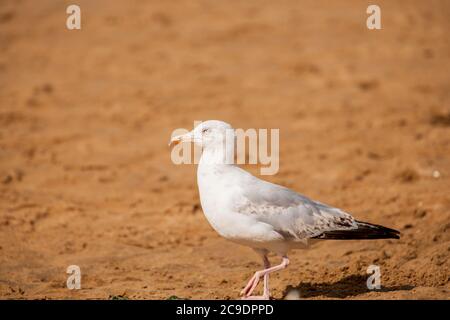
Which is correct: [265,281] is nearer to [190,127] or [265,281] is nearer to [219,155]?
[219,155]

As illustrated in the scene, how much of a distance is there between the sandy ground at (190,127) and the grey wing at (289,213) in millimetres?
552

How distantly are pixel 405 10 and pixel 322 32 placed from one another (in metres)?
2.01

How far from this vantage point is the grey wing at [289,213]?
5.30 metres

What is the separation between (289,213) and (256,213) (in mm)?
296

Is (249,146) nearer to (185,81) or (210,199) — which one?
(185,81)

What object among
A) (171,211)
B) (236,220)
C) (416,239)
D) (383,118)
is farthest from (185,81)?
(236,220)

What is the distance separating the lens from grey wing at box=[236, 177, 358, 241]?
17.4 feet

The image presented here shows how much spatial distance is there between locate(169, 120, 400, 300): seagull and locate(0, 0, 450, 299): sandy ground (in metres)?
0.47

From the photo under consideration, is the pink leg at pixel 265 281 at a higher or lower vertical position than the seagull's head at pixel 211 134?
lower

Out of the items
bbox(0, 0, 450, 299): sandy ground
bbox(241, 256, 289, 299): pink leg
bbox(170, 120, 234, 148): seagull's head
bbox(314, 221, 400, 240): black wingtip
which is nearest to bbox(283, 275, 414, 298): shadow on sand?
bbox(0, 0, 450, 299): sandy ground

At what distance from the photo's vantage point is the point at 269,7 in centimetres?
1428

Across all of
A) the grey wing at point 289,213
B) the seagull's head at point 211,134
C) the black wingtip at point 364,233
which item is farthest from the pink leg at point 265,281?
the seagull's head at point 211,134

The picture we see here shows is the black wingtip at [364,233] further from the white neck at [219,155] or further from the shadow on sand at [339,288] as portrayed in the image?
the white neck at [219,155]

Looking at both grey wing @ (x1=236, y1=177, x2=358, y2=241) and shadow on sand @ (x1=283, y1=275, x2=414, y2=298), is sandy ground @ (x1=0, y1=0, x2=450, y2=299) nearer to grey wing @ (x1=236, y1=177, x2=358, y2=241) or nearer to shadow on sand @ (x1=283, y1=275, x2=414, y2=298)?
shadow on sand @ (x1=283, y1=275, x2=414, y2=298)
